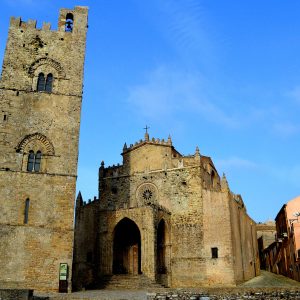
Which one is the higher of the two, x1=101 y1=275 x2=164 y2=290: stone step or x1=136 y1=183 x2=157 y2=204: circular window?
x1=136 y1=183 x2=157 y2=204: circular window

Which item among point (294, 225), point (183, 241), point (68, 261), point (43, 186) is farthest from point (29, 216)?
point (294, 225)

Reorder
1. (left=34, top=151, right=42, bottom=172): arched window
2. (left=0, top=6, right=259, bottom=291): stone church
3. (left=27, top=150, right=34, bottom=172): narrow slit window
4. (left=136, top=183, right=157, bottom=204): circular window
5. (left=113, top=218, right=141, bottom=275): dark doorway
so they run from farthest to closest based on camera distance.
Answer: (left=136, top=183, right=157, bottom=204): circular window, (left=113, top=218, right=141, bottom=275): dark doorway, (left=34, top=151, right=42, bottom=172): arched window, (left=27, top=150, right=34, bottom=172): narrow slit window, (left=0, top=6, right=259, bottom=291): stone church

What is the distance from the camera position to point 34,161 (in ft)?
82.3

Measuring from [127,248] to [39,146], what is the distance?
520 inches

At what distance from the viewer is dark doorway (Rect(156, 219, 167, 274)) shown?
3225 centimetres

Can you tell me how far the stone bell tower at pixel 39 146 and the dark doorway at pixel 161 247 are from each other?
10.6 meters

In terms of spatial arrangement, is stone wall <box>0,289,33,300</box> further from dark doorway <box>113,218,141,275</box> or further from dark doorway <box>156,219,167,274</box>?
dark doorway <box>156,219,167,274</box>

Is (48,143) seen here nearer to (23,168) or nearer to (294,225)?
(23,168)

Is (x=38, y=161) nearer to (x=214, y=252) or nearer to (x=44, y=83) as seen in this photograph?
(x=44, y=83)

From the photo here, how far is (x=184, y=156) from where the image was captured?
35625 millimetres

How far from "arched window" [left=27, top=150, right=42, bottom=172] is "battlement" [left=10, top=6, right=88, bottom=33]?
9.07 m

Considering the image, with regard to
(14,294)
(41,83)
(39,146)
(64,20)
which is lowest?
(14,294)

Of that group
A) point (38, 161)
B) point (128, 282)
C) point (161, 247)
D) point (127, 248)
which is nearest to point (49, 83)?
point (38, 161)

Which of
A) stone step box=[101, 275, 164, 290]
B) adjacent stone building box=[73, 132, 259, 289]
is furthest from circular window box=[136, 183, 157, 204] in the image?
stone step box=[101, 275, 164, 290]
